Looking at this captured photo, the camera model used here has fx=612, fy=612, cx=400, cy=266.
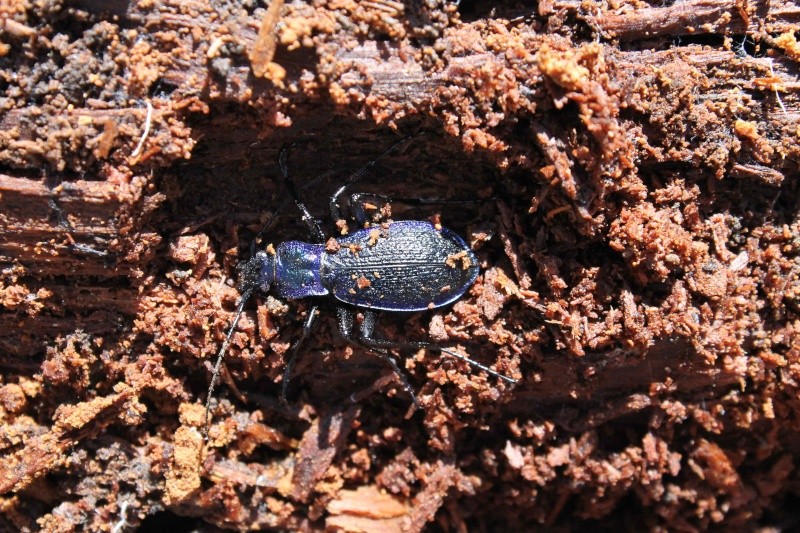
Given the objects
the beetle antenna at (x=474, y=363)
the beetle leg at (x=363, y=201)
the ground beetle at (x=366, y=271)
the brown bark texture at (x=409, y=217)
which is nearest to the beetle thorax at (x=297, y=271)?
the ground beetle at (x=366, y=271)

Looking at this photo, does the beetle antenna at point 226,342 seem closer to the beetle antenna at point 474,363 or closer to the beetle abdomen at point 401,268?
the beetle abdomen at point 401,268

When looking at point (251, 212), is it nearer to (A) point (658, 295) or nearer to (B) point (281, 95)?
(B) point (281, 95)

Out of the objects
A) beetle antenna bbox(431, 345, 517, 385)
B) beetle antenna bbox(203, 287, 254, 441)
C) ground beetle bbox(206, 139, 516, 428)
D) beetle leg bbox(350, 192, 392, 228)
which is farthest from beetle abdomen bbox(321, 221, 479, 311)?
beetle antenna bbox(203, 287, 254, 441)

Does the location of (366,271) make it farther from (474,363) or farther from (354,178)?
(474,363)

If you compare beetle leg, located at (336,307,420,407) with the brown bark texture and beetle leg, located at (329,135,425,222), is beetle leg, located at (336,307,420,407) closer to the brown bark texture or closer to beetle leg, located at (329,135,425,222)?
the brown bark texture

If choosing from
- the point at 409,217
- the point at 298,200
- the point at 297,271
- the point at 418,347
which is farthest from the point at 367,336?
the point at 298,200

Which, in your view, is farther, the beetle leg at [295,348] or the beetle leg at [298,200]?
the beetle leg at [295,348]
